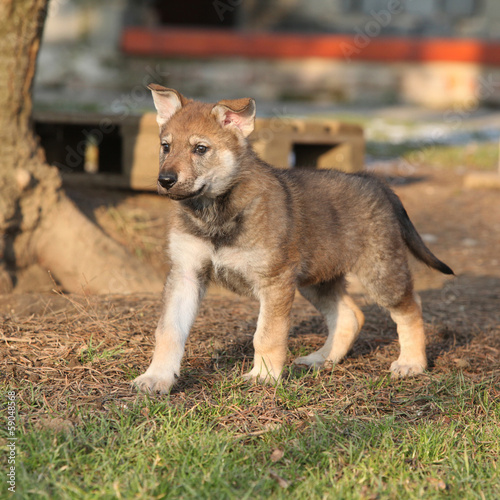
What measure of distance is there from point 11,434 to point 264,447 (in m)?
1.06

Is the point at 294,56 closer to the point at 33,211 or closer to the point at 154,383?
the point at 33,211

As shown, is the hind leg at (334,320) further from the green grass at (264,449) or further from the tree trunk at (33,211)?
the tree trunk at (33,211)

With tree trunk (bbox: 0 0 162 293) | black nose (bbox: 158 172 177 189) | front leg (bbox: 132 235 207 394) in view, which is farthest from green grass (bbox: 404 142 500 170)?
black nose (bbox: 158 172 177 189)

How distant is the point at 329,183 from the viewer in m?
4.61

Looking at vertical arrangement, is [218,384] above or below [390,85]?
below

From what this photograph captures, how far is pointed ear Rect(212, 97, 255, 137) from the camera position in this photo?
3.96 meters

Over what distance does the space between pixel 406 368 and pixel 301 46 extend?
1565 centimetres

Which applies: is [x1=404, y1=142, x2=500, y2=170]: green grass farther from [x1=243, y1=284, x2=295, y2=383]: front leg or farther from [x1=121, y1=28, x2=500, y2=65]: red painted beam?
[x1=243, y1=284, x2=295, y2=383]: front leg

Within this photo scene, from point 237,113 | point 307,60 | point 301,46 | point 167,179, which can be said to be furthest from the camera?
point 307,60

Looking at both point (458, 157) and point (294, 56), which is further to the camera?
point (294, 56)

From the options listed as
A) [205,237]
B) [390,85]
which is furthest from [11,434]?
[390,85]

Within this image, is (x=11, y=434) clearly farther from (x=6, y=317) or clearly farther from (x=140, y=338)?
(x=6, y=317)

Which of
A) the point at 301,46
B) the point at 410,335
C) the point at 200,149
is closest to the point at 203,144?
the point at 200,149

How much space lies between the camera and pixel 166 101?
425cm
